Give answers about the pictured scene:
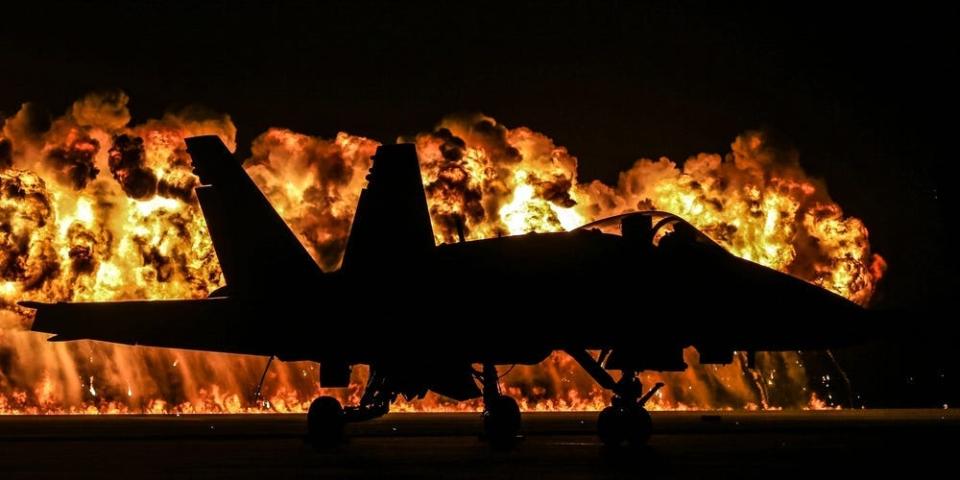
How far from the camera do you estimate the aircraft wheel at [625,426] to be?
19922 millimetres

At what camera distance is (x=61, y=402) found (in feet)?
172

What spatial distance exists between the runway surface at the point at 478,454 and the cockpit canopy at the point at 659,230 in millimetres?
2859

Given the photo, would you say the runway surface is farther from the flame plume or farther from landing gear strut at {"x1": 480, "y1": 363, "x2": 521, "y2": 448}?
the flame plume

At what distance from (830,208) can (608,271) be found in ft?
110

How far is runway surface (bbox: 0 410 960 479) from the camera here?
50.3ft

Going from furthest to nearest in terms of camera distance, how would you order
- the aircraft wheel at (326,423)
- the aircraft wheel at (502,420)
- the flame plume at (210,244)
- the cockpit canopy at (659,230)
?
the flame plume at (210,244)
the aircraft wheel at (326,423)
the aircraft wheel at (502,420)
the cockpit canopy at (659,230)

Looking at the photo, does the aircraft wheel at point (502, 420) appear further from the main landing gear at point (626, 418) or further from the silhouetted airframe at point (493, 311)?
the main landing gear at point (626, 418)

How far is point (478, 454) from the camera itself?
1902 centimetres

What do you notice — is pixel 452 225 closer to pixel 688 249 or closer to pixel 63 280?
pixel 63 280

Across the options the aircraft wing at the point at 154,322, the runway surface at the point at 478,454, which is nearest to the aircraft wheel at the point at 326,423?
the runway surface at the point at 478,454

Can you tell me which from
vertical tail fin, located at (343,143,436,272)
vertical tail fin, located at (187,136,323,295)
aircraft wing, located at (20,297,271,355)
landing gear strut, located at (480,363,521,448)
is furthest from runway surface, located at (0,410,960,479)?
vertical tail fin, located at (343,143,436,272)

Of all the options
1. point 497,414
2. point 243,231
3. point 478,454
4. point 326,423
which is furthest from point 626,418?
point 243,231

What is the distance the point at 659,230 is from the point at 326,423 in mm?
5926

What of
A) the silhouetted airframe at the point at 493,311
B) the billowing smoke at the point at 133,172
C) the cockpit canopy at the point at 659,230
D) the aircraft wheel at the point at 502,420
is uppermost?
the billowing smoke at the point at 133,172
